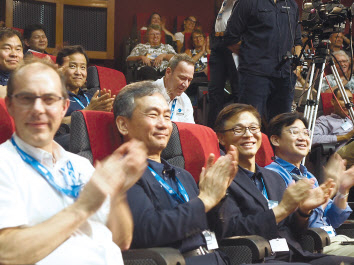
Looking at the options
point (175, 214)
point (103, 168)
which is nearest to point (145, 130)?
point (175, 214)

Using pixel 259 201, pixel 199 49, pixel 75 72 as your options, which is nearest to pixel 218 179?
pixel 259 201

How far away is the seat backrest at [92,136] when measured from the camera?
2.14m

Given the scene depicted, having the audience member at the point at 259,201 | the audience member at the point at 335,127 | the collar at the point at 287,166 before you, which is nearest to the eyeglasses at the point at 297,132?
the collar at the point at 287,166

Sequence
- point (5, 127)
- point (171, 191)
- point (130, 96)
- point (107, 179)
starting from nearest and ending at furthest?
point (107, 179)
point (5, 127)
point (171, 191)
point (130, 96)

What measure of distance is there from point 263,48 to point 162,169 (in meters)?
1.96

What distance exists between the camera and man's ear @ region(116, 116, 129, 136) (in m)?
2.15

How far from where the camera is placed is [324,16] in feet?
11.8

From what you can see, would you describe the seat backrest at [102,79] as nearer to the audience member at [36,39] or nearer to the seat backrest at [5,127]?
the audience member at [36,39]

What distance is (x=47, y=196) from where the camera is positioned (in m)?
1.35

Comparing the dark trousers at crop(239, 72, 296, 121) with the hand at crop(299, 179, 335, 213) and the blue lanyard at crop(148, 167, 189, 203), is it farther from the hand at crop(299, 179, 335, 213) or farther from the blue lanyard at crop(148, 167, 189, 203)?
the blue lanyard at crop(148, 167, 189, 203)

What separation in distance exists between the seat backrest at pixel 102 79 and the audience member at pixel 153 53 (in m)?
1.23

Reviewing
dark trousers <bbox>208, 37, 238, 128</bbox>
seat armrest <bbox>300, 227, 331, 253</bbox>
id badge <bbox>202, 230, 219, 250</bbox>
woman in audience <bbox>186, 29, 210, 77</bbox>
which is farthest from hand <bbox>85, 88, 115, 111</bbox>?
woman in audience <bbox>186, 29, 210, 77</bbox>

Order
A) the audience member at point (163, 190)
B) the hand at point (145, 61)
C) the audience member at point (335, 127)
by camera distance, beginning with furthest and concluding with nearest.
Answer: the hand at point (145, 61) → the audience member at point (335, 127) → the audience member at point (163, 190)

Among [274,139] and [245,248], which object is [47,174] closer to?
[245,248]
